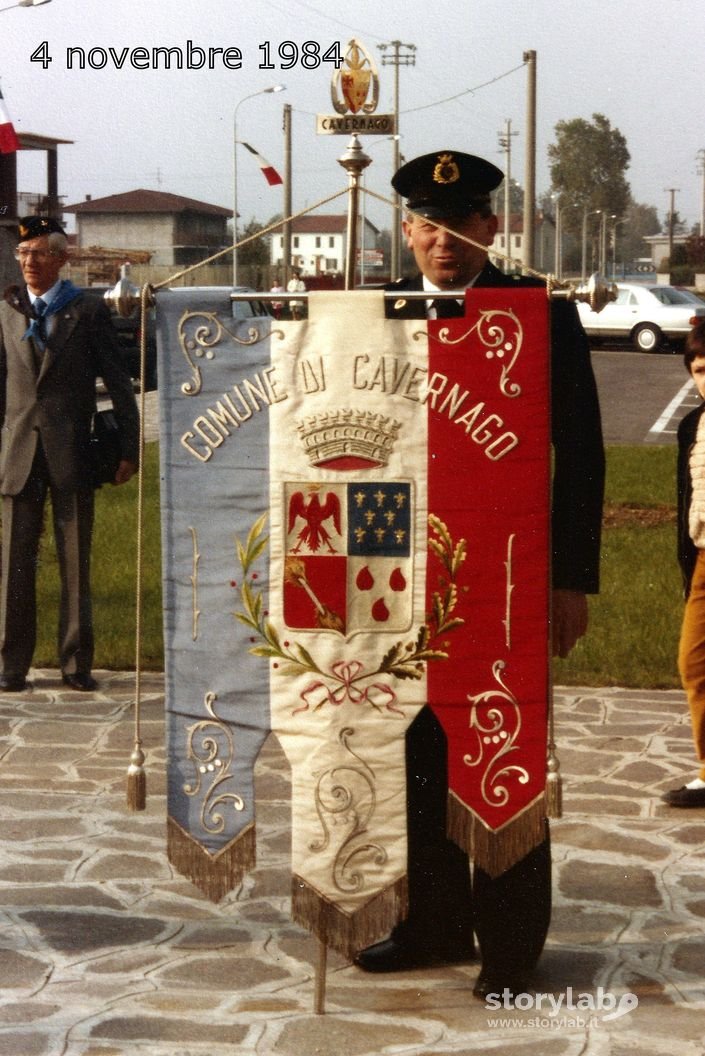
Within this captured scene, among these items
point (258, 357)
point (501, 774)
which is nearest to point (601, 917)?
point (501, 774)

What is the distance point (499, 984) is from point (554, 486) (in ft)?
4.29

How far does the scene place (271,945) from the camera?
5031 mm

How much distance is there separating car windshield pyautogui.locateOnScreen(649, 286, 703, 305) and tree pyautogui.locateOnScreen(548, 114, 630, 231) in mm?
94248

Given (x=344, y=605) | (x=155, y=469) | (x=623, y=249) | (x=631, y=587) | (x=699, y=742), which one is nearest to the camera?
(x=344, y=605)

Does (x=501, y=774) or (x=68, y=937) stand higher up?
(x=501, y=774)

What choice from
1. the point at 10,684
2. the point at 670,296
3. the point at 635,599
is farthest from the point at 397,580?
the point at 670,296

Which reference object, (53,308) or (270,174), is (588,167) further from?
(53,308)

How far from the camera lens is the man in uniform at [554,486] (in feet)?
14.7

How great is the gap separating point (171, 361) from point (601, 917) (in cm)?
219

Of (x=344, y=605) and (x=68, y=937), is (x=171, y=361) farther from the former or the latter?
(x=68, y=937)

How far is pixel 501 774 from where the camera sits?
14.3 feet

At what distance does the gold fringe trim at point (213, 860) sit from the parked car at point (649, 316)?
3605cm

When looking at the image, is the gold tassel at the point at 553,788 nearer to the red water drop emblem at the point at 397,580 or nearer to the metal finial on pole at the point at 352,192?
the red water drop emblem at the point at 397,580

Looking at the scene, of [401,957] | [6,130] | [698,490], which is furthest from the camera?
[6,130]
